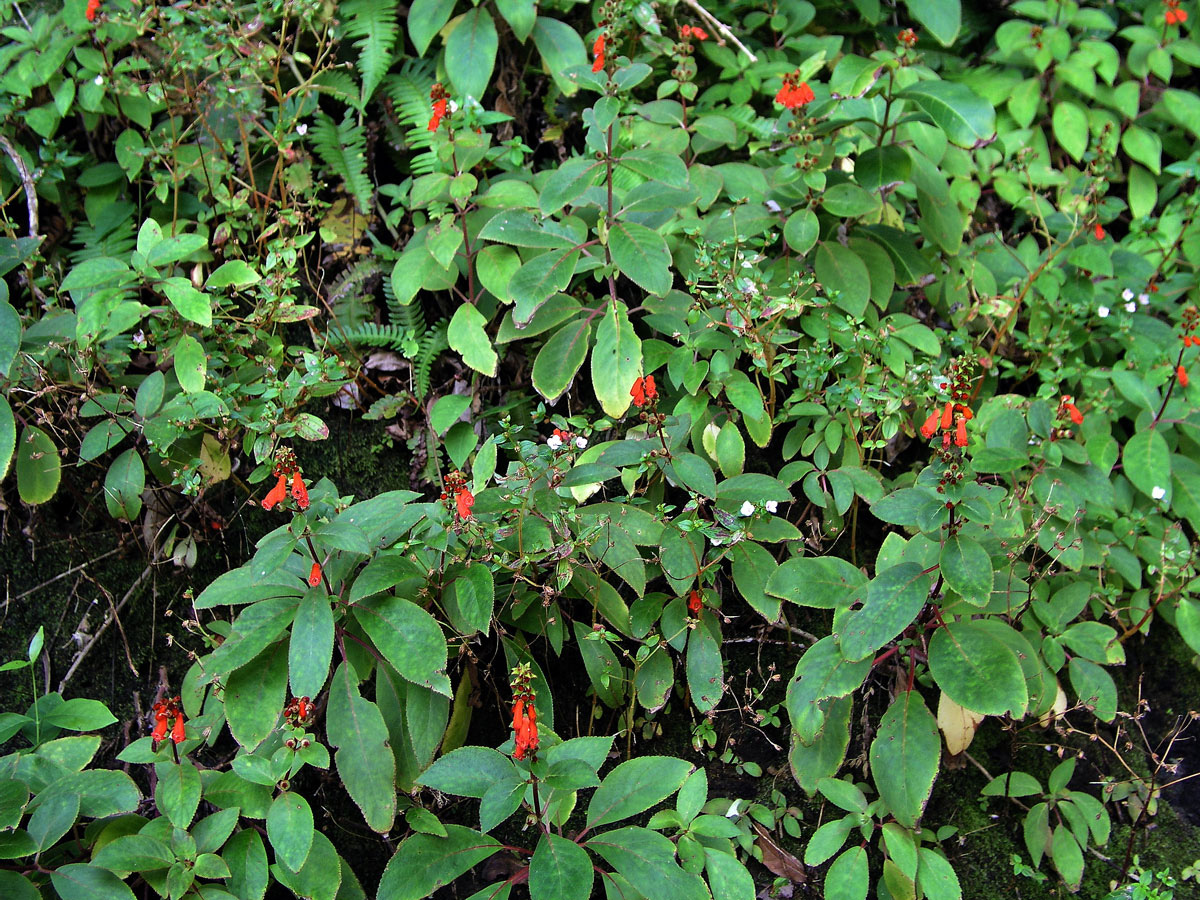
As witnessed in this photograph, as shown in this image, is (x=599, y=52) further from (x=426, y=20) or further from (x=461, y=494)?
(x=461, y=494)

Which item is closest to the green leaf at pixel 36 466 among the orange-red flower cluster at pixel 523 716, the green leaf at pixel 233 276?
the green leaf at pixel 233 276

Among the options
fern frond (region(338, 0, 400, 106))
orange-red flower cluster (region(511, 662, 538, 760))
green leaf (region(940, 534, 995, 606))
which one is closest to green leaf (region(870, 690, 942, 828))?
green leaf (region(940, 534, 995, 606))

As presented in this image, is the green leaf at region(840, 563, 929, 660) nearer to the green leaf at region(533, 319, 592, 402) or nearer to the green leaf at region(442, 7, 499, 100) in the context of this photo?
the green leaf at region(533, 319, 592, 402)

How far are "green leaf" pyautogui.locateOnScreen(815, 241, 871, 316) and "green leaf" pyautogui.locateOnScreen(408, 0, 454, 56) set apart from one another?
72.2 inches

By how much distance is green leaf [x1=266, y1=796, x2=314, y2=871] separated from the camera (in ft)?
6.63

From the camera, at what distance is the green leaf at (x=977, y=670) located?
2127 mm

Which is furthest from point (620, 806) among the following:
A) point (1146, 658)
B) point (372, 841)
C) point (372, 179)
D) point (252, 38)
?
point (252, 38)

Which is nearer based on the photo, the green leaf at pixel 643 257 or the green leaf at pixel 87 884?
the green leaf at pixel 87 884

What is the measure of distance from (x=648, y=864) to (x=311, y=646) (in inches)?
38.4

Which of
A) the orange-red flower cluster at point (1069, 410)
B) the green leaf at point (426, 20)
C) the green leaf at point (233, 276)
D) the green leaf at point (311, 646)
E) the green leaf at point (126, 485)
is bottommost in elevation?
the green leaf at point (126, 485)

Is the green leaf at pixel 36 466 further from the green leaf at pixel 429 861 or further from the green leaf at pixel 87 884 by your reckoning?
the green leaf at pixel 429 861

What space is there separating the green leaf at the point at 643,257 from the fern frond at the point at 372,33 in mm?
1476

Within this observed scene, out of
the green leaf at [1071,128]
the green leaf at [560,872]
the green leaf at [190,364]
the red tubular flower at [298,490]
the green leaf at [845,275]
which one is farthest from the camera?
the green leaf at [1071,128]

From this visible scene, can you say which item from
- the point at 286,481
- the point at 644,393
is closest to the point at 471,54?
the point at 644,393
